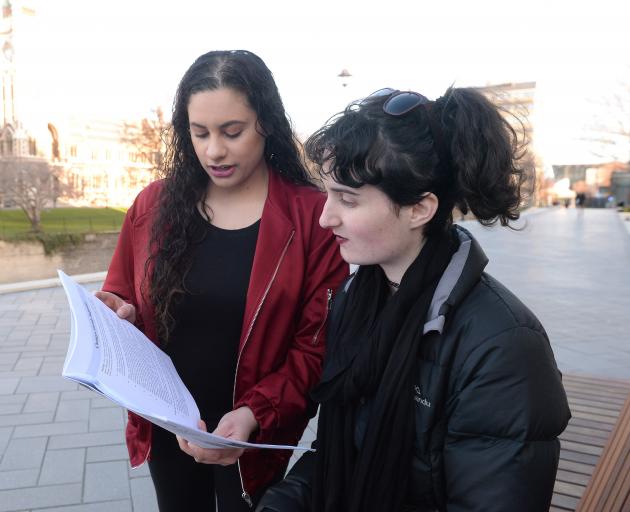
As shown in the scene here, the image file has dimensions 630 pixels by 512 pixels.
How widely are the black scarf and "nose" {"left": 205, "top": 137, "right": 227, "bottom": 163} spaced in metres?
0.58

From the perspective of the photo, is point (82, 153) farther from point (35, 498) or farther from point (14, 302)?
point (35, 498)

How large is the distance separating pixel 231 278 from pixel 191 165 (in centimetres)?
46

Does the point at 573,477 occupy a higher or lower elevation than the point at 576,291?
higher

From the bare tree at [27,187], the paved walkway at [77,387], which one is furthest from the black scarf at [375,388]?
the bare tree at [27,187]

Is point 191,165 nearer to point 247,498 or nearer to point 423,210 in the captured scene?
point 423,210

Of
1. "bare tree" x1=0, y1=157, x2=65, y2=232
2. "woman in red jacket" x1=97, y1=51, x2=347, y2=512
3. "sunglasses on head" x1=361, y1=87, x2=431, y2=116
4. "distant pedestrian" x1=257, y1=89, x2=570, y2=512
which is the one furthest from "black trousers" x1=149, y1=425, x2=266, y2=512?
"bare tree" x1=0, y1=157, x2=65, y2=232

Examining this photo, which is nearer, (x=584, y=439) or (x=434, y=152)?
(x=434, y=152)

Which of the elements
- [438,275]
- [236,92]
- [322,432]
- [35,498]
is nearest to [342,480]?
[322,432]

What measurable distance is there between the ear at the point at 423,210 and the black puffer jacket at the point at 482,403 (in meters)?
0.12

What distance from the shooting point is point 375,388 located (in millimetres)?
1367

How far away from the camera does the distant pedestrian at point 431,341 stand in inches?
45.3

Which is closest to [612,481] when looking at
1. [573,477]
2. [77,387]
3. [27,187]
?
[573,477]

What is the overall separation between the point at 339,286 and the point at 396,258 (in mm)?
391

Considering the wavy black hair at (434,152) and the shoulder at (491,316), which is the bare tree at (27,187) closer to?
the wavy black hair at (434,152)
